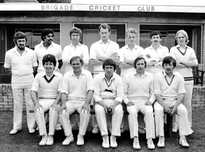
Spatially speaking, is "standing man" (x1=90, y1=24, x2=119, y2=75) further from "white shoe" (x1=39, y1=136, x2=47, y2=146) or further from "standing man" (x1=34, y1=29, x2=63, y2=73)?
"white shoe" (x1=39, y1=136, x2=47, y2=146)

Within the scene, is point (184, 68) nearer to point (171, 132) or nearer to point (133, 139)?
point (171, 132)

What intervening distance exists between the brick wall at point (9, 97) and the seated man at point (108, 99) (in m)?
3.32

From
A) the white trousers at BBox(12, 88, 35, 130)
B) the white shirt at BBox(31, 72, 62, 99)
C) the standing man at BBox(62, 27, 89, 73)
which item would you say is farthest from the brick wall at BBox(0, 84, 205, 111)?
the standing man at BBox(62, 27, 89, 73)

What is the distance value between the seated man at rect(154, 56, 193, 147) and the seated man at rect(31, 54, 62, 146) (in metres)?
1.69

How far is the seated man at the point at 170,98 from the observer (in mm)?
5027

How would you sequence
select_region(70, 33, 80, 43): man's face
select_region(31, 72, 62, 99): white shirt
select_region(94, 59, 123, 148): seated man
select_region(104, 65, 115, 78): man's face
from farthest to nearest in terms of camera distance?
select_region(70, 33, 80, 43): man's face, select_region(31, 72, 62, 99): white shirt, select_region(104, 65, 115, 78): man's face, select_region(94, 59, 123, 148): seated man

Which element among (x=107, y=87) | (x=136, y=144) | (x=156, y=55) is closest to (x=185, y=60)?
(x=156, y=55)

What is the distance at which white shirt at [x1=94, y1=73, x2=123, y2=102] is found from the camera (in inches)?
206

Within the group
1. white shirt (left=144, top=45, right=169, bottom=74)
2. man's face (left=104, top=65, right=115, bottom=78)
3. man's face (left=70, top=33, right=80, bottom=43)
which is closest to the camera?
man's face (left=104, top=65, right=115, bottom=78)

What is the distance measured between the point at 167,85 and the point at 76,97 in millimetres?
1566

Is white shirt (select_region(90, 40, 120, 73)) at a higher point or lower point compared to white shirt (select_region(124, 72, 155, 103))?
higher

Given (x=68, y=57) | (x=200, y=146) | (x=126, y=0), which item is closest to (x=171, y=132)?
(x=200, y=146)

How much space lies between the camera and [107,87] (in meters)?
5.27

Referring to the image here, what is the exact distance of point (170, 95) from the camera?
5332 mm
